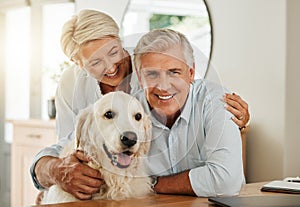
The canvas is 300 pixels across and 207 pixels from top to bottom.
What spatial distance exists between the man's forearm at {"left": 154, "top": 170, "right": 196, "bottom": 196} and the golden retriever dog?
49 mm

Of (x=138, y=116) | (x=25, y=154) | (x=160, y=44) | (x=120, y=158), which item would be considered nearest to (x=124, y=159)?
(x=120, y=158)

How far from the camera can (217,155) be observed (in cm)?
148

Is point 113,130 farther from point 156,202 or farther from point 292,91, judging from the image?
point 292,91

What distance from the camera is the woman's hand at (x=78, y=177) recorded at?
1407 millimetres

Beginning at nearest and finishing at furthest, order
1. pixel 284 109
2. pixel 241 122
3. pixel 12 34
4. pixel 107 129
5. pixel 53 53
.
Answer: pixel 107 129 → pixel 241 122 → pixel 284 109 → pixel 53 53 → pixel 12 34

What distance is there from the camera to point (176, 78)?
4.82ft

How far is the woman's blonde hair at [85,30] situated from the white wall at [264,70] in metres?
1.03

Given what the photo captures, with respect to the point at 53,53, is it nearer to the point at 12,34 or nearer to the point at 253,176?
the point at 12,34

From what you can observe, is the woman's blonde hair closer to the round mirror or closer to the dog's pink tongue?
the dog's pink tongue

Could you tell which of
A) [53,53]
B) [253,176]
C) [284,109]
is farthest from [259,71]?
[53,53]

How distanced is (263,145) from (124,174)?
43.3 inches

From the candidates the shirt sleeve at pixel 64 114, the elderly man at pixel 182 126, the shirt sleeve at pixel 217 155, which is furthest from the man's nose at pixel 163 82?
the shirt sleeve at pixel 64 114

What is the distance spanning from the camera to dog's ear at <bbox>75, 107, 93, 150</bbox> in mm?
1402

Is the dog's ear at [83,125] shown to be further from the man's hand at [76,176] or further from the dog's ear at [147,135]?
the dog's ear at [147,135]
